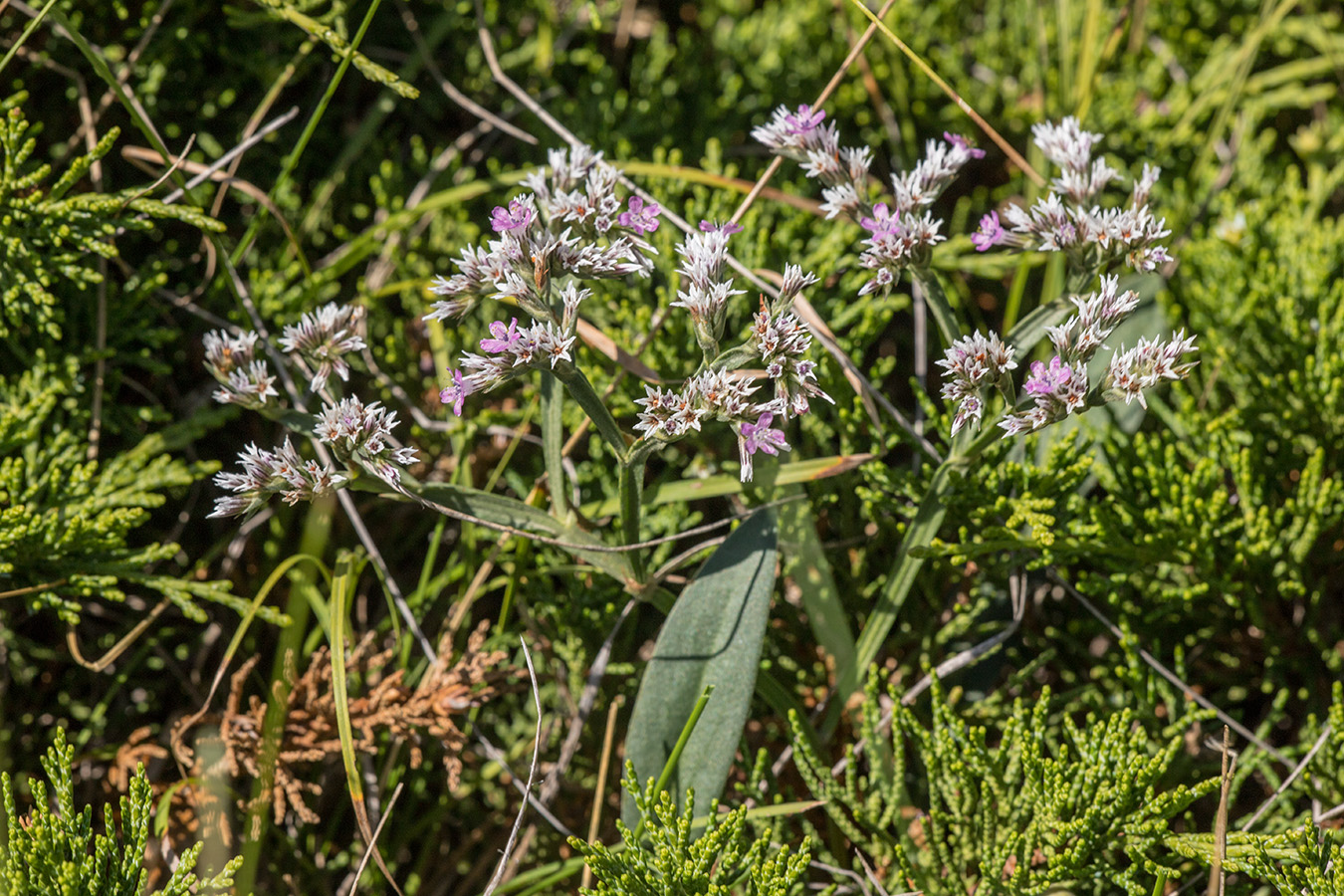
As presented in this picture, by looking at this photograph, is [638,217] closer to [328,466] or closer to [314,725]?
[328,466]

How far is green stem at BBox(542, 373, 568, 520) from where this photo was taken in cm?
168

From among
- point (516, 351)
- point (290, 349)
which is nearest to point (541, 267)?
point (516, 351)

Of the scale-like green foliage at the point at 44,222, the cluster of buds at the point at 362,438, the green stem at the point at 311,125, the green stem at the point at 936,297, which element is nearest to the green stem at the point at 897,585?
the green stem at the point at 936,297

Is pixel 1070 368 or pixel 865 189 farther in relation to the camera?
pixel 865 189

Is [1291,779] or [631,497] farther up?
[631,497]

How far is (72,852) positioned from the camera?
1.59 metres

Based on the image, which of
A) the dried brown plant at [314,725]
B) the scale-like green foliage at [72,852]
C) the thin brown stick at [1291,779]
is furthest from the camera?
the dried brown plant at [314,725]

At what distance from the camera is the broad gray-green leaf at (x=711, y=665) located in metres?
1.70

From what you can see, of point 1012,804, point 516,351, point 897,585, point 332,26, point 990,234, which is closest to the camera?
point 516,351

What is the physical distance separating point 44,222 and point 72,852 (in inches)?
46.3

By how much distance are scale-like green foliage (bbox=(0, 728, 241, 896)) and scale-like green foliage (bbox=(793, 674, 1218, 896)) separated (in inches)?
43.5

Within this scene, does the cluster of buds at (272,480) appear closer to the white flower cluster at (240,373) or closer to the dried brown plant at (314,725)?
the white flower cluster at (240,373)

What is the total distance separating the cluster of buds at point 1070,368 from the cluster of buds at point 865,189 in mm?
198

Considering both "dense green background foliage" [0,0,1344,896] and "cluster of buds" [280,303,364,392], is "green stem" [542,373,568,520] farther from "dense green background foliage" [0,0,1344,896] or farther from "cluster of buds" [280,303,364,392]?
"cluster of buds" [280,303,364,392]
